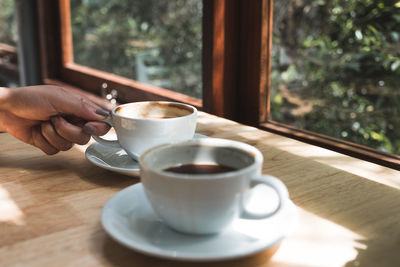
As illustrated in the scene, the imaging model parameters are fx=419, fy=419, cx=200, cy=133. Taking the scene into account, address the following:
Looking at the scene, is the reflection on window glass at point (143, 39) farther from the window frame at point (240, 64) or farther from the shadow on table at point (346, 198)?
the shadow on table at point (346, 198)

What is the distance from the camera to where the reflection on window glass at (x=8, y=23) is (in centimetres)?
295

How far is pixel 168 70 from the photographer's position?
2.42 m

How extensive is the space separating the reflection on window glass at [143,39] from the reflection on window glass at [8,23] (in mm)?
477

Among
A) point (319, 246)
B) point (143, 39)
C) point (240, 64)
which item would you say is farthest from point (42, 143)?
point (143, 39)

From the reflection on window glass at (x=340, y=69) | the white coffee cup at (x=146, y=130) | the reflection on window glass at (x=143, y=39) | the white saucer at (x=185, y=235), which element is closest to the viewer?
the white saucer at (x=185, y=235)

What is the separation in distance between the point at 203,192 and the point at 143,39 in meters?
2.27

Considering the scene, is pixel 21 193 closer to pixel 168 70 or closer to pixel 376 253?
pixel 376 253

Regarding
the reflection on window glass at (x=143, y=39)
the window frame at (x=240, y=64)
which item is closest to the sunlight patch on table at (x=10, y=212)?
the window frame at (x=240, y=64)

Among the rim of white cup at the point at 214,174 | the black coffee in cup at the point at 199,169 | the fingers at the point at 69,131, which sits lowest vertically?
the fingers at the point at 69,131

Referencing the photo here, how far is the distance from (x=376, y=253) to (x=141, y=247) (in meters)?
0.26

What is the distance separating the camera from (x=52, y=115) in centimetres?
77

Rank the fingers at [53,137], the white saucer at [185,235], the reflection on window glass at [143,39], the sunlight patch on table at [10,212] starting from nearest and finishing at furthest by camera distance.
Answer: the white saucer at [185,235] < the sunlight patch on table at [10,212] < the fingers at [53,137] < the reflection on window glass at [143,39]

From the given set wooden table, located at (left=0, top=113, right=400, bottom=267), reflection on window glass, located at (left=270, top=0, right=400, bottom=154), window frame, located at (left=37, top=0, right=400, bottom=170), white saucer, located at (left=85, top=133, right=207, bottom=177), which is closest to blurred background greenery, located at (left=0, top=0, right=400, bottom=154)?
reflection on window glass, located at (left=270, top=0, right=400, bottom=154)

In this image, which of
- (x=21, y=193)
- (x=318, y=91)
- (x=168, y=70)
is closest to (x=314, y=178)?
(x=21, y=193)
